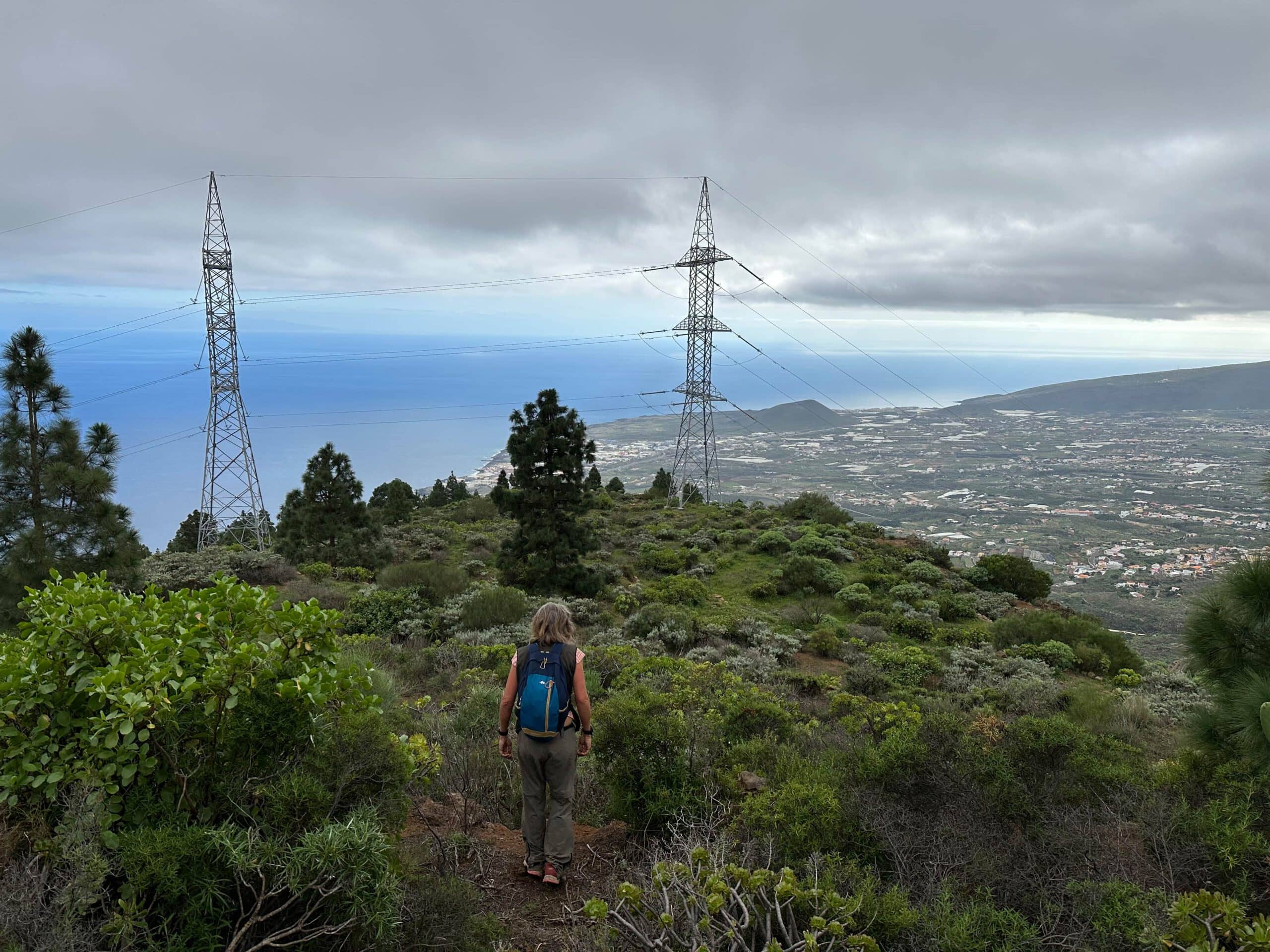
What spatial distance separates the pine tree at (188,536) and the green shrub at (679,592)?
22.1 meters

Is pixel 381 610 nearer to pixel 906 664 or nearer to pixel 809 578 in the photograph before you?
pixel 906 664

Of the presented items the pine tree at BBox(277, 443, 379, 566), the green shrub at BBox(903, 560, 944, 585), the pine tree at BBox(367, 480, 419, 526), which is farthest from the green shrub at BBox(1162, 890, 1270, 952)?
the pine tree at BBox(367, 480, 419, 526)

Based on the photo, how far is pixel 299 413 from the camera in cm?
10025

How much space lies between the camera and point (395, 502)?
1277 inches

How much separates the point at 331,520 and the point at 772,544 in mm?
13751

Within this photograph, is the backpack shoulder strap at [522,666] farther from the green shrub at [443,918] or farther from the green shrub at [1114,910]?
the green shrub at [1114,910]

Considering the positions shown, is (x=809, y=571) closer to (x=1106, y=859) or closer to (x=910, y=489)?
(x=1106, y=859)

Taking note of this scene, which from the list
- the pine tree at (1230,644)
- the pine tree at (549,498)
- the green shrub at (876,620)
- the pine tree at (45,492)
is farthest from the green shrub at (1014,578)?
the pine tree at (45,492)

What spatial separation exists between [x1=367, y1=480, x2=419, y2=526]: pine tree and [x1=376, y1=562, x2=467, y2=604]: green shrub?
12046 millimetres

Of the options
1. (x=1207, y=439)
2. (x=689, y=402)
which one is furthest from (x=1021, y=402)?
(x=689, y=402)

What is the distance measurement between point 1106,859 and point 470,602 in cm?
1202

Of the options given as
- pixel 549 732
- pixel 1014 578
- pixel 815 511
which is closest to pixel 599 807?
pixel 549 732

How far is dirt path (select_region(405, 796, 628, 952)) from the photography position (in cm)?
385

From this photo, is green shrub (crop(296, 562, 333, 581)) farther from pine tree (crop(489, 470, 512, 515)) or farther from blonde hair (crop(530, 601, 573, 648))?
blonde hair (crop(530, 601, 573, 648))
